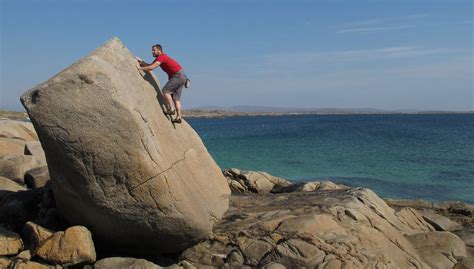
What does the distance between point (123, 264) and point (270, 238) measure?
123 inches

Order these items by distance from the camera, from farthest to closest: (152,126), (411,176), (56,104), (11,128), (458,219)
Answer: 1. (411,176)
2. (11,128)
3. (458,219)
4. (152,126)
5. (56,104)

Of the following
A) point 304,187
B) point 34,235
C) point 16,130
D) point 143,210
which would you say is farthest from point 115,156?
point 16,130

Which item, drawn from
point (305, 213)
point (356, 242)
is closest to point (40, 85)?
point (305, 213)

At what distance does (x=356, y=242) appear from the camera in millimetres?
10633

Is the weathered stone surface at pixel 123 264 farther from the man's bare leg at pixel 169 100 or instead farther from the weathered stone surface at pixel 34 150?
the weathered stone surface at pixel 34 150

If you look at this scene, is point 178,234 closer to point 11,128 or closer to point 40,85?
point 40,85

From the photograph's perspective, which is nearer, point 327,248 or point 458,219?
point 327,248

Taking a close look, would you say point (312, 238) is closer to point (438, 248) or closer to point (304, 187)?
point (438, 248)

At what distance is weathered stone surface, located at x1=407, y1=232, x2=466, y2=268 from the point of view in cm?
1173

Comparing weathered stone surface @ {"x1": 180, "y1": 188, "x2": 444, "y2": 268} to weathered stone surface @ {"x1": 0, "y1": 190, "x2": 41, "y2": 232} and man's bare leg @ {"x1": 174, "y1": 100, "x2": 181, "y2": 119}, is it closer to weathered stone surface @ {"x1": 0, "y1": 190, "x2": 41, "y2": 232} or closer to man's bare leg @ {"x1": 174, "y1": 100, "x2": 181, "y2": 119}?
man's bare leg @ {"x1": 174, "y1": 100, "x2": 181, "y2": 119}

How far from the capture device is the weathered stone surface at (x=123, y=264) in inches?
383

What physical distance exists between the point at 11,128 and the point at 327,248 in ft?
55.6

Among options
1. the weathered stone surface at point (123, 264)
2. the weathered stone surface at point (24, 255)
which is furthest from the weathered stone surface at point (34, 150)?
the weathered stone surface at point (123, 264)

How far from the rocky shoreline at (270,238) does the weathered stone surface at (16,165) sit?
2.49 feet
